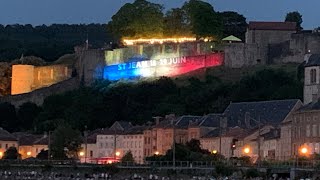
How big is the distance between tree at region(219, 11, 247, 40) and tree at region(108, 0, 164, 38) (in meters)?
7.89

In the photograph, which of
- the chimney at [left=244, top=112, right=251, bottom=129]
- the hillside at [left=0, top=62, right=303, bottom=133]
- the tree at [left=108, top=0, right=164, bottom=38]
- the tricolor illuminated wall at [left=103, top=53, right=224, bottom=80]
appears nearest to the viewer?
the chimney at [left=244, top=112, right=251, bottom=129]

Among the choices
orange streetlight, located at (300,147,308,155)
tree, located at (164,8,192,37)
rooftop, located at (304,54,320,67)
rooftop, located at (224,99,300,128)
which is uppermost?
tree, located at (164,8,192,37)

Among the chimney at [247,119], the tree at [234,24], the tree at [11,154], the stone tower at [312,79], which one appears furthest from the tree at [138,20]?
the stone tower at [312,79]

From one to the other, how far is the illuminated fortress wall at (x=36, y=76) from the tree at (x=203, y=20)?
36.6 ft

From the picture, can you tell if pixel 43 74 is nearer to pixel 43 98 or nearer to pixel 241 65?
pixel 43 98

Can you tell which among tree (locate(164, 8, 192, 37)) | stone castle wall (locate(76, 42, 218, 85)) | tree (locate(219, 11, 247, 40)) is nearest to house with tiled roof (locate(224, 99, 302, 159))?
stone castle wall (locate(76, 42, 218, 85))

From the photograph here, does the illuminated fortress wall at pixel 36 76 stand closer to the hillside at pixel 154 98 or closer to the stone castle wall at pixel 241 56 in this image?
the hillside at pixel 154 98

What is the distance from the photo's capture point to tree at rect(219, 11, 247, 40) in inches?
4621

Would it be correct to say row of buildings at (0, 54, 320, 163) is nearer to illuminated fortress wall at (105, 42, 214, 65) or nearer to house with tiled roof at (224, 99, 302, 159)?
house with tiled roof at (224, 99, 302, 159)

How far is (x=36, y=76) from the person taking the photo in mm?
113062

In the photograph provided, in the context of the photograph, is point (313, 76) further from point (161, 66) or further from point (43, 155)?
point (161, 66)

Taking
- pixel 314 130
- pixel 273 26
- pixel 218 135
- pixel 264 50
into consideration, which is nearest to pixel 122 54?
pixel 264 50

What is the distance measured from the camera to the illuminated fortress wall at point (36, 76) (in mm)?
112375

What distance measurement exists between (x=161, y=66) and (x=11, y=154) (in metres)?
20.1
